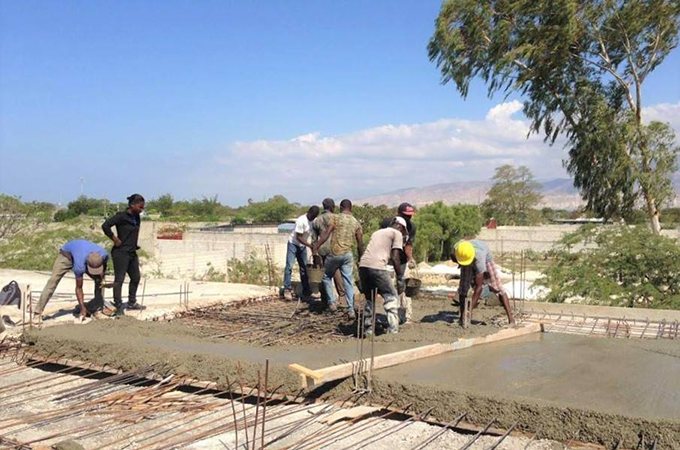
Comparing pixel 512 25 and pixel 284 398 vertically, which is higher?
pixel 512 25

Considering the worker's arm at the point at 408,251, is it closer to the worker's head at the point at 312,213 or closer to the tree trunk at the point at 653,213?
the worker's head at the point at 312,213

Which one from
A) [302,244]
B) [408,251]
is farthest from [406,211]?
[302,244]

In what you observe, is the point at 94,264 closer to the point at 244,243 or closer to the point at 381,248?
the point at 381,248

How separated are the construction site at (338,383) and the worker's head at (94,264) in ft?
2.06

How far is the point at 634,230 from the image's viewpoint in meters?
10.6

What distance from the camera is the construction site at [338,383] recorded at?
391 centimetres

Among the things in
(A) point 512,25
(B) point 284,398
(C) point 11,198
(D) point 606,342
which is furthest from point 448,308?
(C) point 11,198

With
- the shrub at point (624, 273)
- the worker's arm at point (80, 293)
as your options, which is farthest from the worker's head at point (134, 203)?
the shrub at point (624, 273)

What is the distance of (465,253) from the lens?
6434 mm

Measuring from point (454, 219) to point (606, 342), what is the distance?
2146 cm

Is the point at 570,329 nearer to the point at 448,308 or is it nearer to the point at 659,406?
the point at 448,308

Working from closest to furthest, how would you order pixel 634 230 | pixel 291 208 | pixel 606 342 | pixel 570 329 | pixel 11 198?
1. pixel 606 342
2. pixel 570 329
3. pixel 634 230
4. pixel 11 198
5. pixel 291 208

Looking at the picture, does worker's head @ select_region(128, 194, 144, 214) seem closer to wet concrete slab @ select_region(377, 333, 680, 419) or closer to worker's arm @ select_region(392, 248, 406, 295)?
worker's arm @ select_region(392, 248, 406, 295)

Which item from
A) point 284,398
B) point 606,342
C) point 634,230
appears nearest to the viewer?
point 284,398
